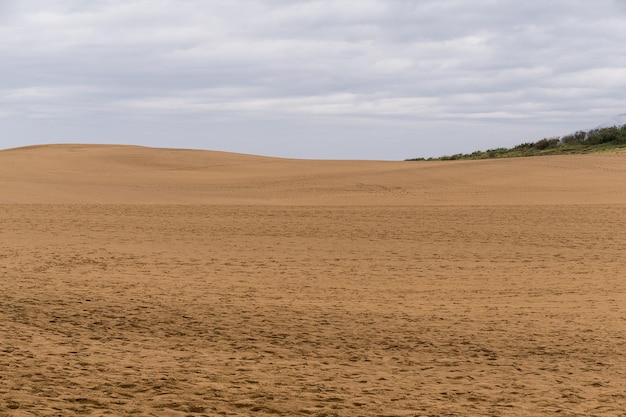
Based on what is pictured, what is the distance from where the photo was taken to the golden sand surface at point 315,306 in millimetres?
8789

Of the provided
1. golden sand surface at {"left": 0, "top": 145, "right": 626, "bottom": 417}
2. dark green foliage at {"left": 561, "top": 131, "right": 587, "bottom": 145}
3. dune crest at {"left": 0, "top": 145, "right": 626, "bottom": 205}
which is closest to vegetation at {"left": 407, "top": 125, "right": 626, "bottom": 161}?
dark green foliage at {"left": 561, "top": 131, "right": 587, "bottom": 145}

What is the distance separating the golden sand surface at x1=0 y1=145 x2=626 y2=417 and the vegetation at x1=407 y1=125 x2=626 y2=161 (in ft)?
57.5

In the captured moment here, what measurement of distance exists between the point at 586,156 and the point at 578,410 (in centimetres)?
3765

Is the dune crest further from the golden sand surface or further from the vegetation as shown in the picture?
the vegetation

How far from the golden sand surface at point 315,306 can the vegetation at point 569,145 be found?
1751 cm

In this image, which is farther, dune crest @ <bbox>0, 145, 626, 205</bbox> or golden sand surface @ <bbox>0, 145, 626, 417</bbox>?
dune crest @ <bbox>0, 145, 626, 205</bbox>

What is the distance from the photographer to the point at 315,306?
546 inches

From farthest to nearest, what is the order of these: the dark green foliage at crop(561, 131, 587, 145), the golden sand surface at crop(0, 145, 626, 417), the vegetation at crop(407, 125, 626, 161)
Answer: the dark green foliage at crop(561, 131, 587, 145) → the vegetation at crop(407, 125, 626, 161) → the golden sand surface at crop(0, 145, 626, 417)

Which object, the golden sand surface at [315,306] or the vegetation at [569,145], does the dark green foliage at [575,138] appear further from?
the golden sand surface at [315,306]

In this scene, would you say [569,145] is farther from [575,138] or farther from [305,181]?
[305,181]

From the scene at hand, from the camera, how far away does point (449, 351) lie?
35.9ft

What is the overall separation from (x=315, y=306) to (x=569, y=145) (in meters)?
42.1

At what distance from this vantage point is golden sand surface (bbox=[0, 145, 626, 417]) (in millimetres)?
8789

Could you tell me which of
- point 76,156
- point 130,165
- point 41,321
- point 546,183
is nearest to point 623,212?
point 546,183
